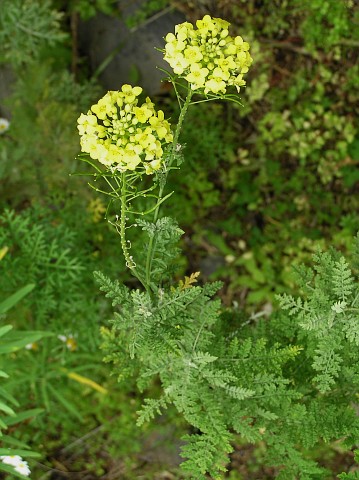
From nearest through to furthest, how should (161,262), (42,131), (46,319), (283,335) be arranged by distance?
(161,262) < (283,335) < (46,319) < (42,131)

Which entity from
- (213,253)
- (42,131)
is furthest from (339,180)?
(42,131)

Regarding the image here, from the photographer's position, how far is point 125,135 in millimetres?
1677

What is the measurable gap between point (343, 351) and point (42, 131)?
2.29 m

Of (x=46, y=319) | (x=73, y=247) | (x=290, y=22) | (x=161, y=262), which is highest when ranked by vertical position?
(x=290, y=22)

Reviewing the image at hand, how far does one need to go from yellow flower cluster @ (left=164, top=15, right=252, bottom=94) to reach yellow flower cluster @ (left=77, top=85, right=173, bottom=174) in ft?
0.51

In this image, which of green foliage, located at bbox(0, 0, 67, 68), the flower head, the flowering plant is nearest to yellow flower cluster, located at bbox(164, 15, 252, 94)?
the flowering plant

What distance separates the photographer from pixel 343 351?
236 centimetres

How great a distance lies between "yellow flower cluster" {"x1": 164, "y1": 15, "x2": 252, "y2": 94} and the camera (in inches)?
65.7

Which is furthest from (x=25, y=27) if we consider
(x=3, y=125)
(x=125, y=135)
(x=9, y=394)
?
(x=125, y=135)

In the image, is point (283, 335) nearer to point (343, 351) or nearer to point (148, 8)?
point (343, 351)

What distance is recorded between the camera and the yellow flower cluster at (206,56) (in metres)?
1.67

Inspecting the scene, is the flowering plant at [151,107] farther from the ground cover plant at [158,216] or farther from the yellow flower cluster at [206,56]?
the ground cover plant at [158,216]

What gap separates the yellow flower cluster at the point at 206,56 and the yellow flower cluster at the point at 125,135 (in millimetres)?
155

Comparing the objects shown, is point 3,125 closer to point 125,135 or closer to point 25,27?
point 25,27
